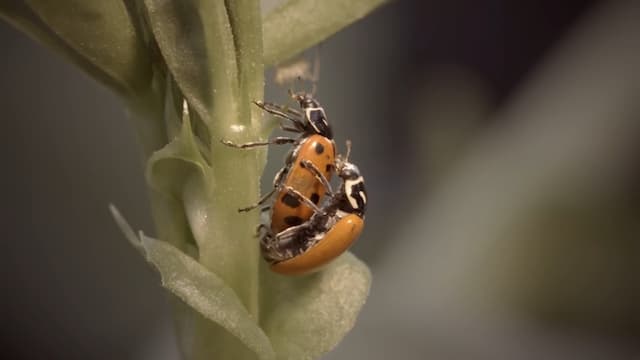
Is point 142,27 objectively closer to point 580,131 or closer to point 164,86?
point 164,86

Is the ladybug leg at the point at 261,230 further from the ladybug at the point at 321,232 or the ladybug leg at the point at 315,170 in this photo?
the ladybug leg at the point at 315,170

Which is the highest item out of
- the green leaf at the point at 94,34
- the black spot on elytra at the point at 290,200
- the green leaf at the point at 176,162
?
the green leaf at the point at 94,34

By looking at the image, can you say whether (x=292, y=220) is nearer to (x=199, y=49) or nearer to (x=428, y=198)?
(x=199, y=49)

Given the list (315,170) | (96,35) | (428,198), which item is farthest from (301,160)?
(428,198)

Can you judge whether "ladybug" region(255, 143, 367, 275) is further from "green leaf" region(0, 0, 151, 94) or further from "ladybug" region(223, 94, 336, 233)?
"green leaf" region(0, 0, 151, 94)

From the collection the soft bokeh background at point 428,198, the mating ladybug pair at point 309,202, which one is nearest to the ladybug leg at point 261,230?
the mating ladybug pair at point 309,202

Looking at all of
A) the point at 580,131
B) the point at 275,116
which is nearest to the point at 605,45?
the point at 580,131

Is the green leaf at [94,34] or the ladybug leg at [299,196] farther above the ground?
the green leaf at [94,34]
